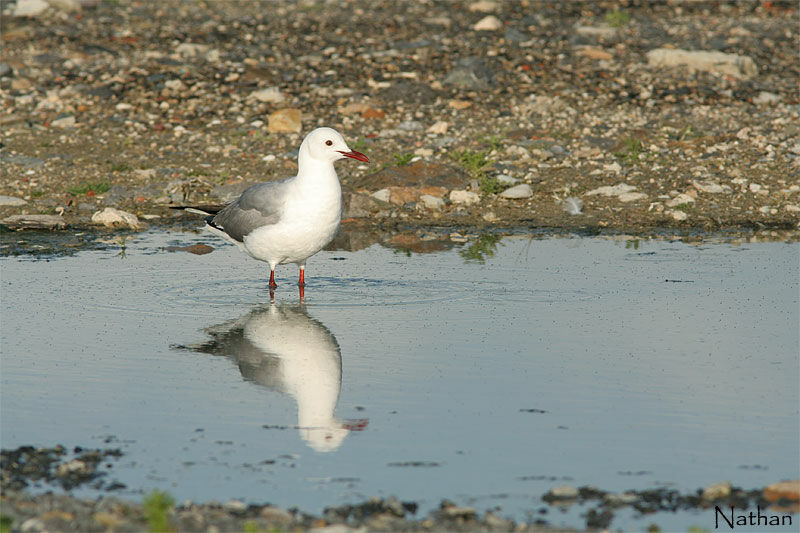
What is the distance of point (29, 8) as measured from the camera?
2094cm

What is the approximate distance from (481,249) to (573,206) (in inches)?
83.7

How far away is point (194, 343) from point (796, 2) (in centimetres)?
1810

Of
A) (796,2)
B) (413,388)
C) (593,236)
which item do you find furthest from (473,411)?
(796,2)

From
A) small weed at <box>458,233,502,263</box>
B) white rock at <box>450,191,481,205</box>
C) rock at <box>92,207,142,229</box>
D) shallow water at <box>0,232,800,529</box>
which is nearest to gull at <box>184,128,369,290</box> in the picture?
shallow water at <box>0,232,800,529</box>

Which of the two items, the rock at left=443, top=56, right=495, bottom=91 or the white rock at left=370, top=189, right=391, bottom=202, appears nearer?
the white rock at left=370, top=189, right=391, bottom=202

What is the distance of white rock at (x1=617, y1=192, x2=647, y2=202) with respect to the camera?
1288 cm

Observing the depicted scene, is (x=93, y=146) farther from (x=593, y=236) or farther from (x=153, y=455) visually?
(x=153, y=455)

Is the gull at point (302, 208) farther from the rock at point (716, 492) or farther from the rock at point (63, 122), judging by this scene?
the rock at point (63, 122)

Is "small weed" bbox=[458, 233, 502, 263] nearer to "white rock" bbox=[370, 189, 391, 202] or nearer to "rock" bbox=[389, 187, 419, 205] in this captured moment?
"rock" bbox=[389, 187, 419, 205]

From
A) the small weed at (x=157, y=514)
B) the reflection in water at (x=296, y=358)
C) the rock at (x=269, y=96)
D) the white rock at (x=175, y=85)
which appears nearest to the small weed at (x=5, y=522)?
the small weed at (x=157, y=514)

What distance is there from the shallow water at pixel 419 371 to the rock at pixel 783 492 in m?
0.13

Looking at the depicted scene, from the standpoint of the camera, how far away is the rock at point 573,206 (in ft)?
41.2

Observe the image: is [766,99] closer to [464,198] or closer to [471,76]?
[471,76]

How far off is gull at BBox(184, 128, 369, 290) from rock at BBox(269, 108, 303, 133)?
572 cm
